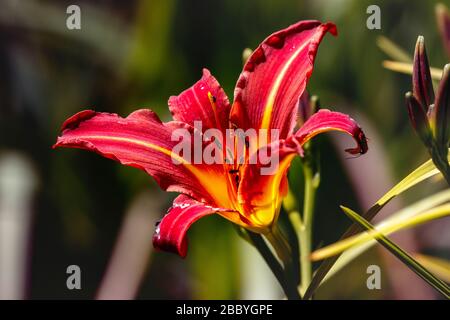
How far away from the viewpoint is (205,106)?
0.61m

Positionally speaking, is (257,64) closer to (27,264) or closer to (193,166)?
(193,166)

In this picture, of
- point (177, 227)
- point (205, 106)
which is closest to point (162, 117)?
point (205, 106)

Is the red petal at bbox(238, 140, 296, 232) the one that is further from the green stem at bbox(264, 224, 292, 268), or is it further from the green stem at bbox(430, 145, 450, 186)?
the green stem at bbox(430, 145, 450, 186)

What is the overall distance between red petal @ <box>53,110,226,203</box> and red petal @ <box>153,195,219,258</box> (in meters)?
0.03

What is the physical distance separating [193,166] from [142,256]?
0.31 meters

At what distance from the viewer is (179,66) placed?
2.80 feet

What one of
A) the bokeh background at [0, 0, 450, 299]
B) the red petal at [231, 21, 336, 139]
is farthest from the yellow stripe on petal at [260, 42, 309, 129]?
the bokeh background at [0, 0, 450, 299]

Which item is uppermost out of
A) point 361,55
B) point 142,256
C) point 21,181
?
point 361,55

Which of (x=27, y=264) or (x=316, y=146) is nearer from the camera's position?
(x=316, y=146)

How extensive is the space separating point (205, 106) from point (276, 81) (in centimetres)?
7

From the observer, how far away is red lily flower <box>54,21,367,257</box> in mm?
568

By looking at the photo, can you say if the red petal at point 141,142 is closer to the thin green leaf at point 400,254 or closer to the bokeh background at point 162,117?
the thin green leaf at point 400,254

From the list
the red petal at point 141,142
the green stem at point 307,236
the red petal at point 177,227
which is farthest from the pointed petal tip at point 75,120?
the green stem at point 307,236
